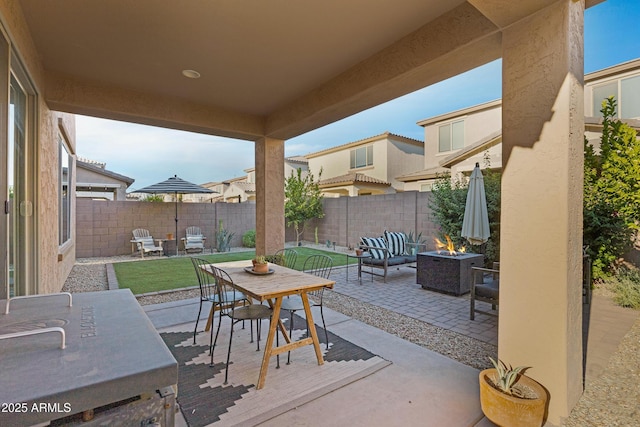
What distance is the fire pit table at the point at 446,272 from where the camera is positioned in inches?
206

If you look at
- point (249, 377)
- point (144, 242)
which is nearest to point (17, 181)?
point (249, 377)

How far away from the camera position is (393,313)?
14.2 feet

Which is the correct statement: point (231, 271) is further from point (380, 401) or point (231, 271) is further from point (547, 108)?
point (547, 108)

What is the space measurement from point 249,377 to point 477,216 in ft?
13.3

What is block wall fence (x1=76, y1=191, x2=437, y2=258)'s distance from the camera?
8.80 m

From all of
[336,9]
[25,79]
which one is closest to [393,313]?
[336,9]

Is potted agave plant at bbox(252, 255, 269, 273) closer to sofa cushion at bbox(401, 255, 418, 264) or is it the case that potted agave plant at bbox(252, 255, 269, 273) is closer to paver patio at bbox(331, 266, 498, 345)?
paver patio at bbox(331, 266, 498, 345)

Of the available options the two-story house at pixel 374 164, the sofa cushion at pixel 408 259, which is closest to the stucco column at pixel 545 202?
the sofa cushion at pixel 408 259

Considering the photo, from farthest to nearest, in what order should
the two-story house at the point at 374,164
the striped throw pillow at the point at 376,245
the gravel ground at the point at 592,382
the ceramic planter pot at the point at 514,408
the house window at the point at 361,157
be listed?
the house window at the point at 361,157 → the two-story house at the point at 374,164 → the striped throw pillow at the point at 376,245 → the gravel ground at the point at 592,382 → the ceramic planter pot at the point at 514,408

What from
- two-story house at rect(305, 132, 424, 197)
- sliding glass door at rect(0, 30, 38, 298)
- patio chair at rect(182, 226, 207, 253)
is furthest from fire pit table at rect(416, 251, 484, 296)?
two-story house at rect(305, 132, 424, 197)

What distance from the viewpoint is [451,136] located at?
13031 millimetres

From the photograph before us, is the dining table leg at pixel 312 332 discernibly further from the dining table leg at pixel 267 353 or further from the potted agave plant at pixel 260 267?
the potted agave plant at pixel 260 267

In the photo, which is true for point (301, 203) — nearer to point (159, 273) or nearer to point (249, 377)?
point (159, 273)

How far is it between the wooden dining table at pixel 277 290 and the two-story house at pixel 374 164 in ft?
38.5
